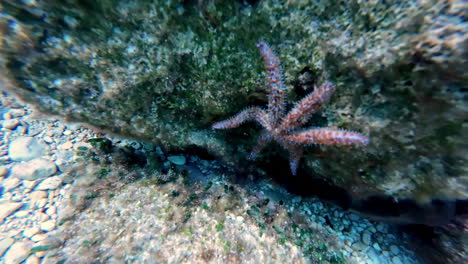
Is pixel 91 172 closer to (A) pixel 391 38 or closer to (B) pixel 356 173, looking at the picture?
(B) pixel 356 173

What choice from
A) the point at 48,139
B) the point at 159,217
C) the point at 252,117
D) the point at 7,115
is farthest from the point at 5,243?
the point at 252,117

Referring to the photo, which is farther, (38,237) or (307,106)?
(38,237)

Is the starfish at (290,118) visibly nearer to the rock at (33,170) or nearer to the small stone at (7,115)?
the rock at (33,170)

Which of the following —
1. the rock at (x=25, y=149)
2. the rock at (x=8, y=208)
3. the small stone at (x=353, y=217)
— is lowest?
the small stone at (x=353, y=217)

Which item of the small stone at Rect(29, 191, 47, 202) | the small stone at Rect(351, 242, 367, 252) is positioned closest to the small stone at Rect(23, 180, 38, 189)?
the small stone at Rect(29, 191, 47, 202)

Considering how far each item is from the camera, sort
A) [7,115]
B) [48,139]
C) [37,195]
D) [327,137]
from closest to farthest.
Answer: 1. [327,137]
2. [37,195]
3. [48,139]
4. [7,115]

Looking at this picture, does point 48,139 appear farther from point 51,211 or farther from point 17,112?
point 51,211

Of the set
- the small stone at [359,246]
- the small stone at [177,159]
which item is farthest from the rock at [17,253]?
the small stone at [359,246]
